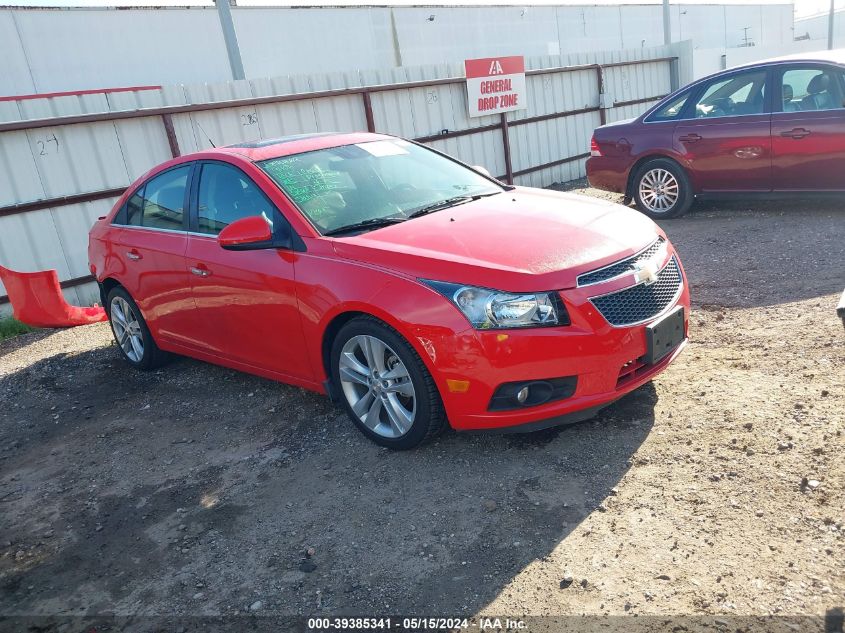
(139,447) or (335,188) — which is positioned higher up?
(335,188)

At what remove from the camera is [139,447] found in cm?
471

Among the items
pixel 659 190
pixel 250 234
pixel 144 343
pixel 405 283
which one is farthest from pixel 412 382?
pixel 659 190

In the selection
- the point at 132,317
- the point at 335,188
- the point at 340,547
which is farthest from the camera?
the point at 132,317

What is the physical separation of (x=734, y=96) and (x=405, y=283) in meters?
6.11

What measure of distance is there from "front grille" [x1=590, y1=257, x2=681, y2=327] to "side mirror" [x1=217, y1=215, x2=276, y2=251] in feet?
6.08

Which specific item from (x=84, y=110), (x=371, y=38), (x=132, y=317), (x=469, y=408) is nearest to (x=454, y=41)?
(x=371, y=38)

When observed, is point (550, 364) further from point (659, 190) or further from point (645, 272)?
point (659, 190)

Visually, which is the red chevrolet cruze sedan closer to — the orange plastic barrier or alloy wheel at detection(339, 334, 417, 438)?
alloy wheel at detection(339, 334, 417, 438)

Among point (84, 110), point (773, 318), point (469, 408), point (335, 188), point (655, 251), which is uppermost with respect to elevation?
point (84, 110)

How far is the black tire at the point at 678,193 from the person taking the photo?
A: 8672mm

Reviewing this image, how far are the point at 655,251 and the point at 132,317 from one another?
4.13 meters

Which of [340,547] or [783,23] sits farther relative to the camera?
[783,23]

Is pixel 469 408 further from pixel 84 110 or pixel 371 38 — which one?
pixel 371 38

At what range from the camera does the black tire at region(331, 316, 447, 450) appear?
3686 mm
